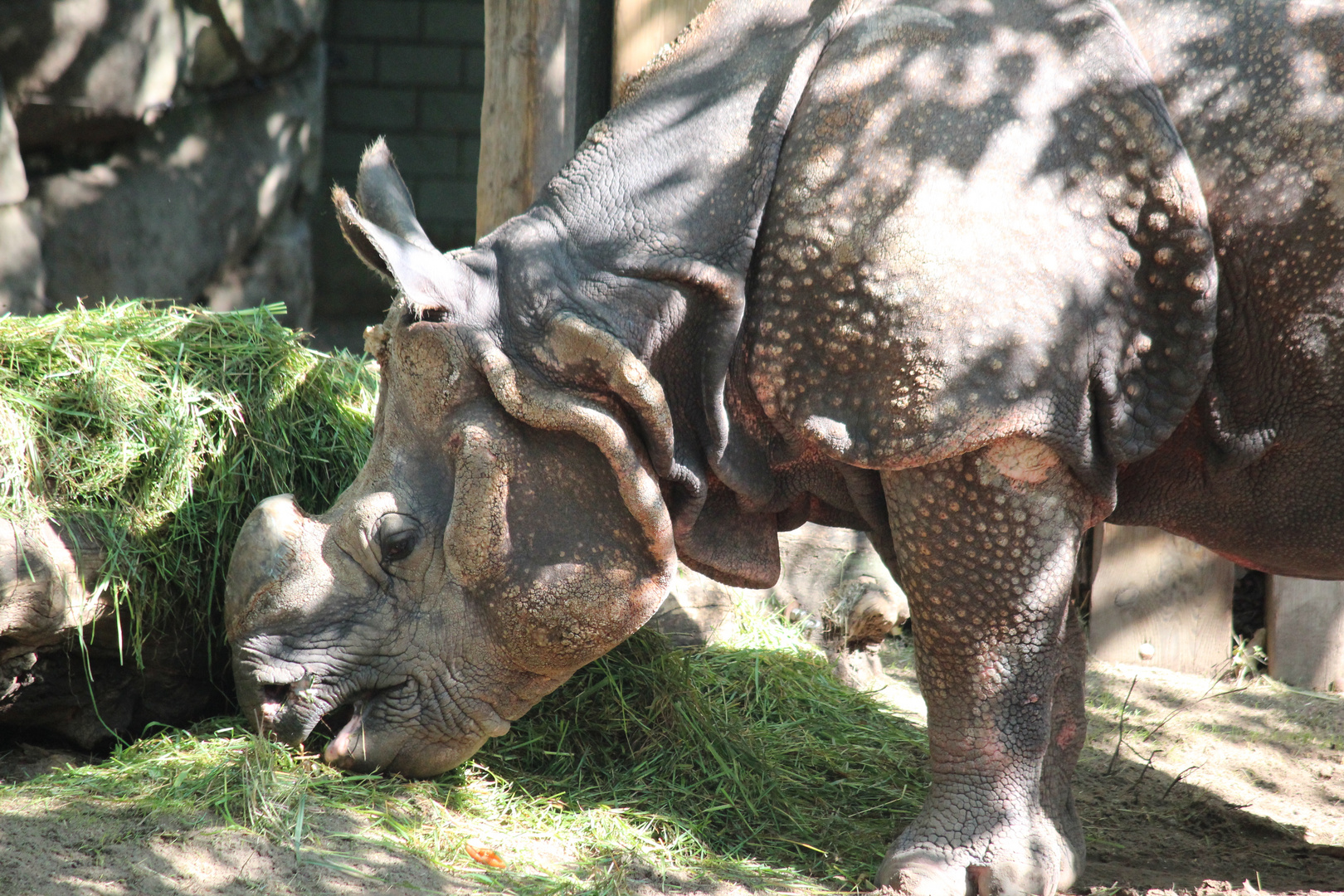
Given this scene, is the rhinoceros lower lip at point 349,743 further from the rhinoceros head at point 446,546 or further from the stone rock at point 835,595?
A: the stone rock at point 835,595

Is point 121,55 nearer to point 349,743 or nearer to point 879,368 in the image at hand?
point 349,743

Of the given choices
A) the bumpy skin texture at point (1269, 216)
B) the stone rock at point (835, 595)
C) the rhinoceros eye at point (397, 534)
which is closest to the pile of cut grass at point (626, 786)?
the stone rock at point (835, 595)

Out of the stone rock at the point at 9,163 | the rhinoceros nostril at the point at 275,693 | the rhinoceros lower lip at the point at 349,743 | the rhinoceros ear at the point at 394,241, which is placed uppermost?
the stone rock at the point at 9,163

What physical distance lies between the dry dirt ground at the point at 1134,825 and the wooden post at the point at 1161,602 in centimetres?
13

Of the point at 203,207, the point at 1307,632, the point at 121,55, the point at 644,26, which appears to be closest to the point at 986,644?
the point at 644,26

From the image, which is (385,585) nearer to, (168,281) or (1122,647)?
(1122,647)

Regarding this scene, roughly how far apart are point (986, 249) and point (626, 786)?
1979 mm

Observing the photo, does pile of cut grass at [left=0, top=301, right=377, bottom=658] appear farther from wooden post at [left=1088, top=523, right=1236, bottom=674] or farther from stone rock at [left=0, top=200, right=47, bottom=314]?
stone rock at [left=0, top=200, right=47, bottom=314]

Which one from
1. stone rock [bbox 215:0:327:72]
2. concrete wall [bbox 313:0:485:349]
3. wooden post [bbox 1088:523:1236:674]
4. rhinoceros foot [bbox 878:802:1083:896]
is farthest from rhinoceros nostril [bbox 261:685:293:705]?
concrete wall [bbox 313:0:485:349]

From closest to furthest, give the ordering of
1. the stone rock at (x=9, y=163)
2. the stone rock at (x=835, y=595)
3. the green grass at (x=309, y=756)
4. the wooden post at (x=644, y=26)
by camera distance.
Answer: the green grass at (x=309, y=756)
the wooden post at (x=644, y=26)
the stone rock at (x=835, y=595)
the stone rock at (x=9, y=163)

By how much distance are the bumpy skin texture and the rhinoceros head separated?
1.45m

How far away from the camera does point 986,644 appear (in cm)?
322

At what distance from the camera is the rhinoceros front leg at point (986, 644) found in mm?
3123

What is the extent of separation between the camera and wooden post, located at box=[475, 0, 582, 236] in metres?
4.52
